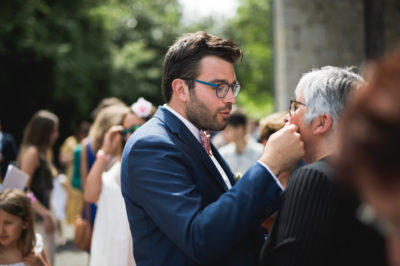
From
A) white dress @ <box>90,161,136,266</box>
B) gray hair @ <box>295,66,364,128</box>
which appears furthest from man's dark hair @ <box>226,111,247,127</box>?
gray hair @ <box>295,66,364,128</box>

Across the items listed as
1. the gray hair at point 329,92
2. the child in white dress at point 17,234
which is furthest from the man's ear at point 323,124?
the child in white dress at point 17,234

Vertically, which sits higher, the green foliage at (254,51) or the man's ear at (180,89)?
the man's ear at (180,89)

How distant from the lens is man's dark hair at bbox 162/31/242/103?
2.19 metres

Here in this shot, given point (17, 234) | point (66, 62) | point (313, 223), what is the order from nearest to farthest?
1. point (313, 223)
2. point (17, 234)
3. point (66, 62)

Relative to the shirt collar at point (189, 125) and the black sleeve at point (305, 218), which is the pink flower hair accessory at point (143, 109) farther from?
the black sleeve at point (305, 218)

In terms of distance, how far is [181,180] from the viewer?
189 centimetres

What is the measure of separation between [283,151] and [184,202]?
0.43 m

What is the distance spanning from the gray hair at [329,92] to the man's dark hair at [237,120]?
4.88 metres

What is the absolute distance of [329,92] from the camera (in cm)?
193

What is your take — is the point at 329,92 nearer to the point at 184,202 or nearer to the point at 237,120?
the point at 184,202

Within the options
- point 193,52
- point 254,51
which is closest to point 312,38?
point 193,52

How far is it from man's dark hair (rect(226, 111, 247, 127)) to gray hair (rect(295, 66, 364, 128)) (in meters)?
4.88

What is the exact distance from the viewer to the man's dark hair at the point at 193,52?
2.19 metres

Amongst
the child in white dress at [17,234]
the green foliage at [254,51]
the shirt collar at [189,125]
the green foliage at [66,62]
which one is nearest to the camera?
the shirt collar at [189,125]
